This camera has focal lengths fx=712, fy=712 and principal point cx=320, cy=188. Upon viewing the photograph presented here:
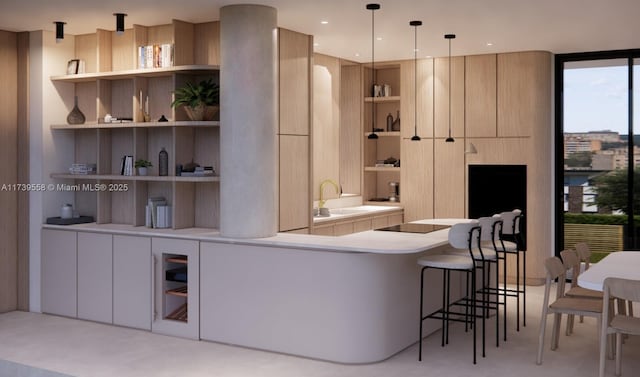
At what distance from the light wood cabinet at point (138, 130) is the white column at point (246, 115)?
0.90 ft

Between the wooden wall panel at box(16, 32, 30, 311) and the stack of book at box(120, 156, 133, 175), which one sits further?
the wooden wall panel at box(16, 32, 30, 311)

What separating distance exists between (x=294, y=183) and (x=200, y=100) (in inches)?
49.4

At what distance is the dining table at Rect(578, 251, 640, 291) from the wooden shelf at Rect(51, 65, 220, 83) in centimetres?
342

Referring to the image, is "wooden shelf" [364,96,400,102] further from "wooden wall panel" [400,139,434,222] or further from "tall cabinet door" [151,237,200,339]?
"tall cabinet door" [151,237,200,339]

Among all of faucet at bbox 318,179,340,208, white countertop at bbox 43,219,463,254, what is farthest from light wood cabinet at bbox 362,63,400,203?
white countertop at bbox 43,219,463,254

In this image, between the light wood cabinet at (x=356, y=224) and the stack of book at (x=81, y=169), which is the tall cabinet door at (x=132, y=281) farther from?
the light wood cabinet at (x=356, y=224)

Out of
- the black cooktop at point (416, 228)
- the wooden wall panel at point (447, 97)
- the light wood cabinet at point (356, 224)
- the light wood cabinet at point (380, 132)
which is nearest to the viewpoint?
the black cooktop at point (416, 228)

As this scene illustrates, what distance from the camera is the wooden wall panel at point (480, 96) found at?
28.0 feet

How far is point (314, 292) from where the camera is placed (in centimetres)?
546

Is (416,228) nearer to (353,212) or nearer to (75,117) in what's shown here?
(353,212)

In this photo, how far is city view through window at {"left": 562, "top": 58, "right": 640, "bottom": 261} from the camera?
838 centimetres

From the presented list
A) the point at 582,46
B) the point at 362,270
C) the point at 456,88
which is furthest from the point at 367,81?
the point at 362,270

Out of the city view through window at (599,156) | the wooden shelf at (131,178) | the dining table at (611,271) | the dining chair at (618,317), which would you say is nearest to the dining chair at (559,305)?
the dining table at (611,271)

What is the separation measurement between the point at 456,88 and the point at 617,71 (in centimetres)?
187
